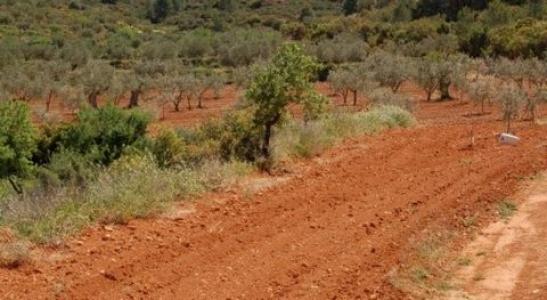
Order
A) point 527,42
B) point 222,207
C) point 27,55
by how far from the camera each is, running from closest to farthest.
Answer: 1. point 222,207
2. point 527,42
3. point 27,55

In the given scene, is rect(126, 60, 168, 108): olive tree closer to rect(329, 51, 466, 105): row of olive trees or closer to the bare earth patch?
rect(329, 51, 466, 105): row of olive trees

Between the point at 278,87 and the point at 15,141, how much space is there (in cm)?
1347

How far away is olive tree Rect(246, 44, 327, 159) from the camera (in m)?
12.4

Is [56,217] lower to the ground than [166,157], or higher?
higher

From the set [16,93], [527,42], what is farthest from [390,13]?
[16,93]

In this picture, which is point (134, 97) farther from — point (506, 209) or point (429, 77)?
point (506, 209)

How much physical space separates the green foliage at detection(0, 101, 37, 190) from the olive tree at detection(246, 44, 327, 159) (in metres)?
12.0

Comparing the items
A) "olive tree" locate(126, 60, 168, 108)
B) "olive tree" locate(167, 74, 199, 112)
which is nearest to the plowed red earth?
"olive tree" locate(167, 74, 199, 112)

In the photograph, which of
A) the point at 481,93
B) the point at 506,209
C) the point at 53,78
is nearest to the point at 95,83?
the point at 53,78

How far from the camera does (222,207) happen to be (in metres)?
9.31

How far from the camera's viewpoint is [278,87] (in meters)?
12.3

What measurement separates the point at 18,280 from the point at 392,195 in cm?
558

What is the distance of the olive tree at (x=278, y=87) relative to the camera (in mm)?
12438

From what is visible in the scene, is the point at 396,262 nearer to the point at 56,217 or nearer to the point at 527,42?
the point at 56,217
